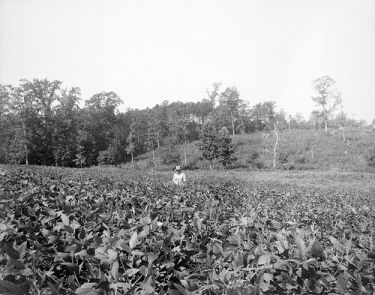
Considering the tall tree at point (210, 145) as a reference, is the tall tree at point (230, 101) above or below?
above

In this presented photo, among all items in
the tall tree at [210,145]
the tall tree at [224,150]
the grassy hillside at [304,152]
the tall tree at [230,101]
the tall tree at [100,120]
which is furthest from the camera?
the tall tree at [230,101]

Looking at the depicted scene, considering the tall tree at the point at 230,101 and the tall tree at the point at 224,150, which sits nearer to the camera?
the tall tree at the point at 224,150

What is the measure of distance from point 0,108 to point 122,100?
26.8 meters

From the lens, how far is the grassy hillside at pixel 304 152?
143ft

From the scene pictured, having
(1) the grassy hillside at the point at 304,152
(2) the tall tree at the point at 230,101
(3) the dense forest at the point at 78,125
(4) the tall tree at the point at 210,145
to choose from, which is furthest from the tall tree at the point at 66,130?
(2) the tall tree at the point at 230,101

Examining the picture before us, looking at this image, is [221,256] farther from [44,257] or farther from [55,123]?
[55,123]

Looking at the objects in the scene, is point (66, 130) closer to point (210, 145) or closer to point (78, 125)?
point (78, 125)

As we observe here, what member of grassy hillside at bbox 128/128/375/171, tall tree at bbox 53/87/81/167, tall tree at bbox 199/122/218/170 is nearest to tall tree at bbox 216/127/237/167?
tall tree at bbox 199/122/218/170

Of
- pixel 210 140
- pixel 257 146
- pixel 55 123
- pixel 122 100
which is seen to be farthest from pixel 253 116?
pixel 55 123

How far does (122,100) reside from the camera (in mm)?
66500

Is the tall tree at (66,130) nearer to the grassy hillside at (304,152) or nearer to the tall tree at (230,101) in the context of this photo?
the grassy hillside at (304,152)

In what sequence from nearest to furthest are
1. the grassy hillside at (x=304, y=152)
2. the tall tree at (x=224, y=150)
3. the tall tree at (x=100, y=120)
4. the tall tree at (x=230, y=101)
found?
the grassy hillside at (x=304, y=152)
the tall tree at (x=224, y=150)
the tall tree at (x=100, y=120)
the tall tree at (x=230, y=101)

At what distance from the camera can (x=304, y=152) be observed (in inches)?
2004

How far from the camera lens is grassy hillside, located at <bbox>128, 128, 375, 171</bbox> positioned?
143ft
